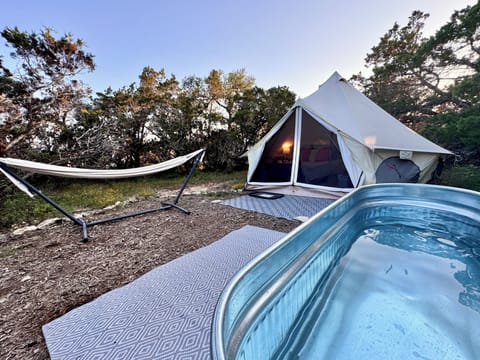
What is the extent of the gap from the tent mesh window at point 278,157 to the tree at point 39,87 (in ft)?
14.3

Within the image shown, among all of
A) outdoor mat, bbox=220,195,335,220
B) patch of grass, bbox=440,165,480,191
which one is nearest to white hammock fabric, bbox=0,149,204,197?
outdoor mat, bbox=220,195,335,220

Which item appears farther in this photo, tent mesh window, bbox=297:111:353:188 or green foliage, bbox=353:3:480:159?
green foliage, bbox=353:3:480:159

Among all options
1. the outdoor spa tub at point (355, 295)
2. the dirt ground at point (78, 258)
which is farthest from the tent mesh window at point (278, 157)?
the outdoor spa tub at point (355, 295)

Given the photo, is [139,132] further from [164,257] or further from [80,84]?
[164,257]

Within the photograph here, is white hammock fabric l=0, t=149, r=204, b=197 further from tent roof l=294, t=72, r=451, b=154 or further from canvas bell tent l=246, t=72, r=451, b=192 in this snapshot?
tent roof l=294, t=72, r=451, b=154

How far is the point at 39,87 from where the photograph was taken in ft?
13.4

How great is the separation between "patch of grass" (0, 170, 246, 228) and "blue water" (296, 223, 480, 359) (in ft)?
11.7

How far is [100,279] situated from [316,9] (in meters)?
6.41

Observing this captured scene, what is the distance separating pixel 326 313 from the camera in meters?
1.29

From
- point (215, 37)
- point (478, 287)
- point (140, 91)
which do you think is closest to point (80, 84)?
point (140, 91)

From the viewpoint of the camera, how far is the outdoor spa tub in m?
0.99

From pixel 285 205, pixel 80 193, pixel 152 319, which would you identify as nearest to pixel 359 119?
pixel 285 205

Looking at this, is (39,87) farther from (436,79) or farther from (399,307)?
(436,79)

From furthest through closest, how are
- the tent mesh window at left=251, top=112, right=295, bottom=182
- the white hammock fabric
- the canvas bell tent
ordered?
the tent mesh window at left=251, top=112, right=295, bottom=182 < the canvas bell tent < the white hammock fabric
